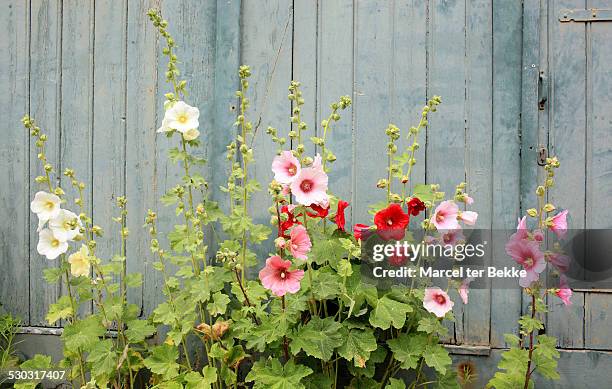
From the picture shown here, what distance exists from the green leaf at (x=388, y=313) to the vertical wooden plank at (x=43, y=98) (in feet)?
5.23

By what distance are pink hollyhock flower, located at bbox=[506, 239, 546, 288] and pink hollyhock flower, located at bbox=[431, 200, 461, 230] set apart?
227 millimetres

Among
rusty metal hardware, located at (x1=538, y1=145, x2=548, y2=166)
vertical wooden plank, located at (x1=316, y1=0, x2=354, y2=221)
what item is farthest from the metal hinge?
vertical wooden plank, located at (x1=316, y1=0, x2=354, y2=221)

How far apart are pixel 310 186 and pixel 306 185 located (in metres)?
0.01

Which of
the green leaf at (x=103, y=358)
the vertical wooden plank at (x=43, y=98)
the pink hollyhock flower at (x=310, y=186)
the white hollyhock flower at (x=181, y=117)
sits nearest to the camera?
the pink hollyhock flower at (x=310, y=186)

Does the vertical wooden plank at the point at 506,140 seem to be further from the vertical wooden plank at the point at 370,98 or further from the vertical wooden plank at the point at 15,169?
the vertical wooden plank at the point at 15,169

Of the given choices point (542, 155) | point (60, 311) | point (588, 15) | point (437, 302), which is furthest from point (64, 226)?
point (588, 15)

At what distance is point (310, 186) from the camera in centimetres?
212

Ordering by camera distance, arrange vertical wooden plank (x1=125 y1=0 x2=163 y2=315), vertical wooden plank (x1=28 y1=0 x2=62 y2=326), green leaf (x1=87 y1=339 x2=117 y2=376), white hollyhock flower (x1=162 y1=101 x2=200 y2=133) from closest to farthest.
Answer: white hollyhock flower (x1=162 y1=101 x2=200 y2=133), green leaf (x1=87 y1=339 x2=117 y2=376), vertical wooden plank (x1=125 y1=0 x2=163 y2=315), vertical wooden plank (x1=28 y1=0 x2=62 y2=326)

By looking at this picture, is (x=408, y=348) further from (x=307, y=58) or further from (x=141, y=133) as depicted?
Result: (x=141, y=133)

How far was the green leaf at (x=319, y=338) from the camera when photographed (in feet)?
7.12

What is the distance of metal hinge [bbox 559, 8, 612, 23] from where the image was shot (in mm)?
2621

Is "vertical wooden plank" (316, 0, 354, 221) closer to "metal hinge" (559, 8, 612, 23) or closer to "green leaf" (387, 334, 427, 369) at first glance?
"green leaf" (387, 334, 427, 369)

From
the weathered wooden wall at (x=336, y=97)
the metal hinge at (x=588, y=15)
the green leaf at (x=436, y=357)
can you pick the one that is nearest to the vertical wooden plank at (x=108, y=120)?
the weathered wooden wall at (x=336, y=97)

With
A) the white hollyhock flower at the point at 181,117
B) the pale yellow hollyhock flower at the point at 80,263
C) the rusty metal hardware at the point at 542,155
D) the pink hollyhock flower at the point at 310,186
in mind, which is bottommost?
the pale yellow hollyhock flower at the point at 80,263
